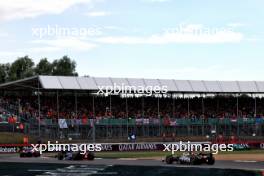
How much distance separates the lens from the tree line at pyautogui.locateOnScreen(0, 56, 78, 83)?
128 m

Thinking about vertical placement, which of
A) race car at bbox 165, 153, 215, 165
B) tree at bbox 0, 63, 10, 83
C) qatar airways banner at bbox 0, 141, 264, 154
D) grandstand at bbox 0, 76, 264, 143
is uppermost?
tree at bbox 0, 63, 10, 83

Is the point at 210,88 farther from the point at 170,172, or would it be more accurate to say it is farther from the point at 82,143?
the point at 170,172

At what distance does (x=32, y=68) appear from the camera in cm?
13200

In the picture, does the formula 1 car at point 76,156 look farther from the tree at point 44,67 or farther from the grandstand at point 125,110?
the tree at point 44,67

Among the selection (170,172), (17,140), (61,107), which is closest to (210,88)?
(61,107)

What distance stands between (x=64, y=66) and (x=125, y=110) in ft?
197

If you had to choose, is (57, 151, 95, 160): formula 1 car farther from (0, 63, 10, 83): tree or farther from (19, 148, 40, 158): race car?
(0, 63, 10, 83): tree

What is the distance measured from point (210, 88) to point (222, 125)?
907 centimetres

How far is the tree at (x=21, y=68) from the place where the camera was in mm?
127081

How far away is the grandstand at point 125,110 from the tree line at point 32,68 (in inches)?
1696

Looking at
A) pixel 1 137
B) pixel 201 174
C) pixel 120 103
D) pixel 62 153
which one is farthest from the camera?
pixel 120 103

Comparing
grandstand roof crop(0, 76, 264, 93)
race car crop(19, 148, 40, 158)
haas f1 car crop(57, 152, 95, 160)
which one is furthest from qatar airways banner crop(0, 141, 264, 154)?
haas f1 car crop(57, 152, 95, 160)

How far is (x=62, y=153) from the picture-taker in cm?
5334

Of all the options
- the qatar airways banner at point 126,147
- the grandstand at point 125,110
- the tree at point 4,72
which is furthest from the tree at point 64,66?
the qatar airways banner at point 126,147
